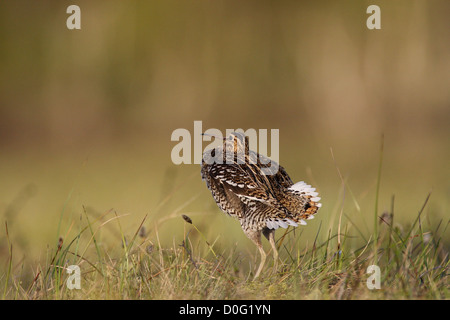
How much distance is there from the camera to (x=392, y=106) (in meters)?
10.6

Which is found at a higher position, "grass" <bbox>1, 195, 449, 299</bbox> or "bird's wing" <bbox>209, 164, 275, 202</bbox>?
"bird's wing" <bbox>209, 164, 275, 202</bbox>

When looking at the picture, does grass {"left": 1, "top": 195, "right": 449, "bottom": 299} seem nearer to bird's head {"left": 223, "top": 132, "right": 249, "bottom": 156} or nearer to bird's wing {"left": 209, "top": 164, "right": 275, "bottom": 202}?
bird's wing {"left": 209, "top": 164, "right": 275, "bottom": 202}

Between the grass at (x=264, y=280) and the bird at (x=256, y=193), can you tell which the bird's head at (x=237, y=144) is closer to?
the bird at (x=256, y=193)

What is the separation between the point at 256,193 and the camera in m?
2.98

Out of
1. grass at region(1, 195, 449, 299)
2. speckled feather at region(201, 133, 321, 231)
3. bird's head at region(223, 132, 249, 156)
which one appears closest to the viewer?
grass at region(1, 195, 449, 299)

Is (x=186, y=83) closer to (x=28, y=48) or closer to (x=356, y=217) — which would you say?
(x=28, y=48)

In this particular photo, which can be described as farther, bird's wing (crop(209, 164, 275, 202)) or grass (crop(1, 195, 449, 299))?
bird's wing (crop(209, 164, 275, 202))

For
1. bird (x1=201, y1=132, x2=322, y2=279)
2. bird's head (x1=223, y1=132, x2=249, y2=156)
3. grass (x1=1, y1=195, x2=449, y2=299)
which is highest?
bird's head (x1=223, y1=132, x2=249, y2=156)

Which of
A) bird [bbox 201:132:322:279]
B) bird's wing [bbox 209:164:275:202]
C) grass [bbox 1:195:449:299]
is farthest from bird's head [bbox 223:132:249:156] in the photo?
grass [bbox 1:195:449:299]

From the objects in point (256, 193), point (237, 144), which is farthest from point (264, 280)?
point (237, 144)

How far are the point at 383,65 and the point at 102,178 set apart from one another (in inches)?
201

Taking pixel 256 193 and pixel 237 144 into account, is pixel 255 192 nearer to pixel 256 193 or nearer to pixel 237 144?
pixel 256 193

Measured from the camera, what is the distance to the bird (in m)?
2.94
